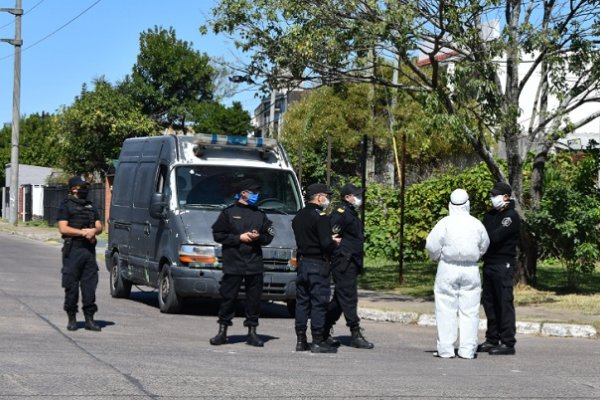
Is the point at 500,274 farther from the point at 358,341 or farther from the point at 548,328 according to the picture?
the point at 548,328

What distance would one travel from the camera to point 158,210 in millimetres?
15375

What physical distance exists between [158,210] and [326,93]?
2848 centimetres

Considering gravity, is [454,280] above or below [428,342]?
above

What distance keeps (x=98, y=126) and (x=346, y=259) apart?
4466cm

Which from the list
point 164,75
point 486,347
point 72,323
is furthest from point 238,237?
point 164,75

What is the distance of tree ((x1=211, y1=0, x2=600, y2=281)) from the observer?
1614 centimetres

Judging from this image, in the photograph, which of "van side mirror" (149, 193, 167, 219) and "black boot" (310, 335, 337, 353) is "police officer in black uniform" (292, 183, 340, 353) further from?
"van side mirror" (149, 193, 167, 219)

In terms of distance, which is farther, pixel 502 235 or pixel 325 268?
pixel 502 235

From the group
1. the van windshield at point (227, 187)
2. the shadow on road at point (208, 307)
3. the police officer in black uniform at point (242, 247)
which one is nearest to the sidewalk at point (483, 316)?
the shadow on road at point (208, 307)

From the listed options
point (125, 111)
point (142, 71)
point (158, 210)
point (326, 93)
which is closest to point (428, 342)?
Answer: point (158, 210)

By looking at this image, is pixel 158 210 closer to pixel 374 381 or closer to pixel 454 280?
pixel 454 280

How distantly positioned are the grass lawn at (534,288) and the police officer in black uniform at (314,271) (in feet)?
17.7

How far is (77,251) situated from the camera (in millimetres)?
12562

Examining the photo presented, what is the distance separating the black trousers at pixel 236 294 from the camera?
38.5 feet
